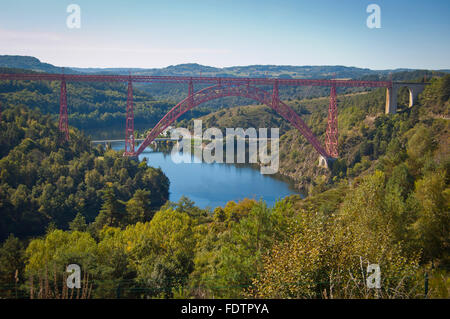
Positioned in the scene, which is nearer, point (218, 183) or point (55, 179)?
point (55, 179)

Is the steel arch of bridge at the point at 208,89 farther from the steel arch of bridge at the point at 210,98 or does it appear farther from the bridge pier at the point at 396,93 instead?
the bridge pier at the point at 396,93

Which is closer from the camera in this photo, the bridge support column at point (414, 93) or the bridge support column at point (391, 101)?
the bridge support column at point (391, 101)

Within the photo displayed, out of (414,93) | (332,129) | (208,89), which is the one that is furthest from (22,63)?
(414,93)

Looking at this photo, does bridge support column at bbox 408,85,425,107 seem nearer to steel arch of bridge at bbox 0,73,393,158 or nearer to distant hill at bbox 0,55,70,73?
steel arch of bridge at bbox 0,73,393,158

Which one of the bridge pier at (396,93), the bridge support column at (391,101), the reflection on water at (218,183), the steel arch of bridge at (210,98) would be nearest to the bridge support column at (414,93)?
the bridge pier at (396,93)

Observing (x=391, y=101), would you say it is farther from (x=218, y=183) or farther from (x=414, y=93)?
(x=218, y=183)

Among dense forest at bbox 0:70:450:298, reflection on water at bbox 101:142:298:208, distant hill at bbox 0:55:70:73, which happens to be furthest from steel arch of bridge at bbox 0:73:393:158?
distant hill at bbox 0:55:70:73
